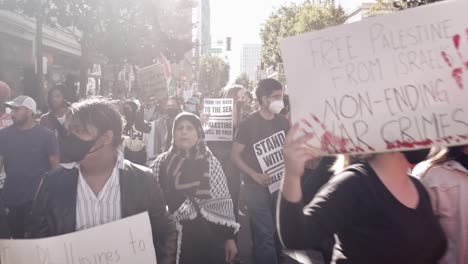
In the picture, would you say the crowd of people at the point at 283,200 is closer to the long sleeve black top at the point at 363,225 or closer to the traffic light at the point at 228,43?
the long sleeve black top at the point at 363,225

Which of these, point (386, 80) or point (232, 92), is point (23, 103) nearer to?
point (232, 92)

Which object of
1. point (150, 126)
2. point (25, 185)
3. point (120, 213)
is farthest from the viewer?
point (150, 126)

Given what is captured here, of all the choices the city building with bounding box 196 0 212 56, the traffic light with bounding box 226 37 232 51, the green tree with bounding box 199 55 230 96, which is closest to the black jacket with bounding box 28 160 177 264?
the traffic light with bounding box 226 37 232 51

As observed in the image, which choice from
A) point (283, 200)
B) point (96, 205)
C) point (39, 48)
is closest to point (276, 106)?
point (96, 205)

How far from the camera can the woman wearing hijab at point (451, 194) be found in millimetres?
2746

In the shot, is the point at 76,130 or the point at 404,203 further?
the point at 76,130

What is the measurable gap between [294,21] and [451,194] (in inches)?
1605

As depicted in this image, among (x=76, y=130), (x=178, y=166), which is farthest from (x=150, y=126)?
(x=76, y=130)

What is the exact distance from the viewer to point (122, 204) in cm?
290

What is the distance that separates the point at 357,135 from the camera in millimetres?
2430

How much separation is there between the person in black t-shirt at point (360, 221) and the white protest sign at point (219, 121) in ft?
15.7

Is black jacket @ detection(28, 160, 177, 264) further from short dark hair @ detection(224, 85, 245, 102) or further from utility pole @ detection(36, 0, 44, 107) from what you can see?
utility pole @ detection(36, 0, 44, 107)

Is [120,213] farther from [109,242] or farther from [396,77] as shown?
[396,77]

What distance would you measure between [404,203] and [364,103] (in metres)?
0.46
